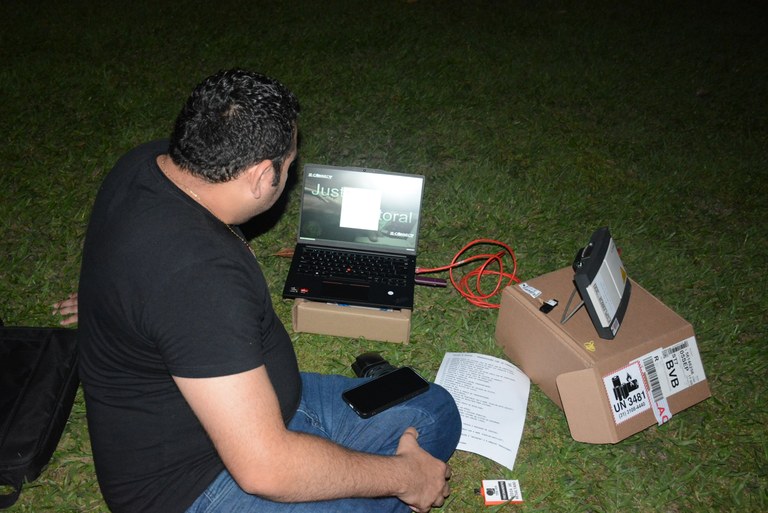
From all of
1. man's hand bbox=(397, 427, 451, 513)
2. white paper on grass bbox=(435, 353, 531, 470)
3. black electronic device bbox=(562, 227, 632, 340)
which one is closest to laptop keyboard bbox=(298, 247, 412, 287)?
white paper on grass bbox=(435, 353, 531, 470)

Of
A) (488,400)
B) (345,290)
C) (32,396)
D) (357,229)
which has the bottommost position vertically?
(488,400)

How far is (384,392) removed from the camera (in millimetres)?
2248

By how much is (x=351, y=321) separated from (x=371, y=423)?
28.0 inches

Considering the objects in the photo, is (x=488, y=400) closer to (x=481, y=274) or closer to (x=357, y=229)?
(x=481, y=274)

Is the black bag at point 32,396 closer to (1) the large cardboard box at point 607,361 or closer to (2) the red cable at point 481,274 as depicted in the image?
(2) the red cable at point 481,274

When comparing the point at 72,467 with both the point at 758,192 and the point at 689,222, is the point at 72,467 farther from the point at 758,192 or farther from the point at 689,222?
the point at 758,192

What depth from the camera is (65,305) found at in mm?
2756

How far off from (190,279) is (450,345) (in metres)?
1.79

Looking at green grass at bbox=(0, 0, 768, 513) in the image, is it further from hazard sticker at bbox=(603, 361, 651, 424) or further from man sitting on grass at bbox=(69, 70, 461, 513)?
man sitting on grass at bbox=(69, 70, 461, 513)

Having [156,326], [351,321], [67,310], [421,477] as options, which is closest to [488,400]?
[351,321]

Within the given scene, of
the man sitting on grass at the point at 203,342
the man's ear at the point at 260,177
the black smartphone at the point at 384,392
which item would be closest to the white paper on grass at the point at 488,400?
the black smartphone at the point at 384,392

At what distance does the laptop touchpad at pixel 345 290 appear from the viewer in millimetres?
2705

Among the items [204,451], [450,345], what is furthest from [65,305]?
[450,345]

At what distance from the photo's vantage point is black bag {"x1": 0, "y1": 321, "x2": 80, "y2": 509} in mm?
2195
